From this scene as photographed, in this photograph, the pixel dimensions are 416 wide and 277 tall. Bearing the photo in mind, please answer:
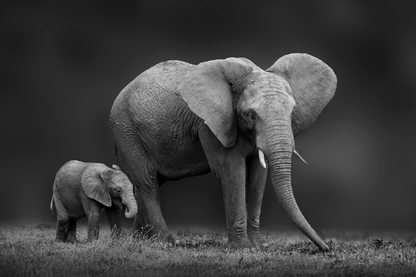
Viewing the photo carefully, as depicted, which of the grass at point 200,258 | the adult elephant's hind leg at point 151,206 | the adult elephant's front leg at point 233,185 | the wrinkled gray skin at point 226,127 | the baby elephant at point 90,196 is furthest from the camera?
the adult elephant's hind leg at point 151,206

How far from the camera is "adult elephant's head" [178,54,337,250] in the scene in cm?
1113

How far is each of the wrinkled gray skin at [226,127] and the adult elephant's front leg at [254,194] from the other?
0.02 meters

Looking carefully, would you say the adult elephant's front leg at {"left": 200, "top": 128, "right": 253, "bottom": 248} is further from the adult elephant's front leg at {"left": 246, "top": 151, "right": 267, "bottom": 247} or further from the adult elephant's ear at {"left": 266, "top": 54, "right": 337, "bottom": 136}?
the adult elephant's ear at {"left": 266, "top": 54, "right": 337, "bottom": 136}

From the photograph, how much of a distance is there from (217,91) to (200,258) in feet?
9.07

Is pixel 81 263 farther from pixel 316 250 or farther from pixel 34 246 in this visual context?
pixel 316 250

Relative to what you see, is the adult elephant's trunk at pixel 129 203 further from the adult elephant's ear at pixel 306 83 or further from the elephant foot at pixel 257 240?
the adult elephant's ear at pixel 306 83

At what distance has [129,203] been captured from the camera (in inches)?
515

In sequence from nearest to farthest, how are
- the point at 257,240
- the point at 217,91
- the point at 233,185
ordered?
the point at 217,91, the point at 233,185, the point at 257,240

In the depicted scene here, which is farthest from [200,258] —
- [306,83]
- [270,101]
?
[306,83]

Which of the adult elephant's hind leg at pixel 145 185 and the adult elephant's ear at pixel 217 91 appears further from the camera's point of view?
the adult elephant's hind leg at pixel 145 185

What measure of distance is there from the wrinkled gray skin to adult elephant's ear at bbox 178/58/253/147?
0.6 inches

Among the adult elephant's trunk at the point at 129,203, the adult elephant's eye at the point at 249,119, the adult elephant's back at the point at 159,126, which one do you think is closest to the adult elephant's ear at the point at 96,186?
the adult elephant's trunk at the point at 129,203

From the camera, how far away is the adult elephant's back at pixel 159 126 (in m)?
13.3

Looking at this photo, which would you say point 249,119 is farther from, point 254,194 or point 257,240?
point 257,240
